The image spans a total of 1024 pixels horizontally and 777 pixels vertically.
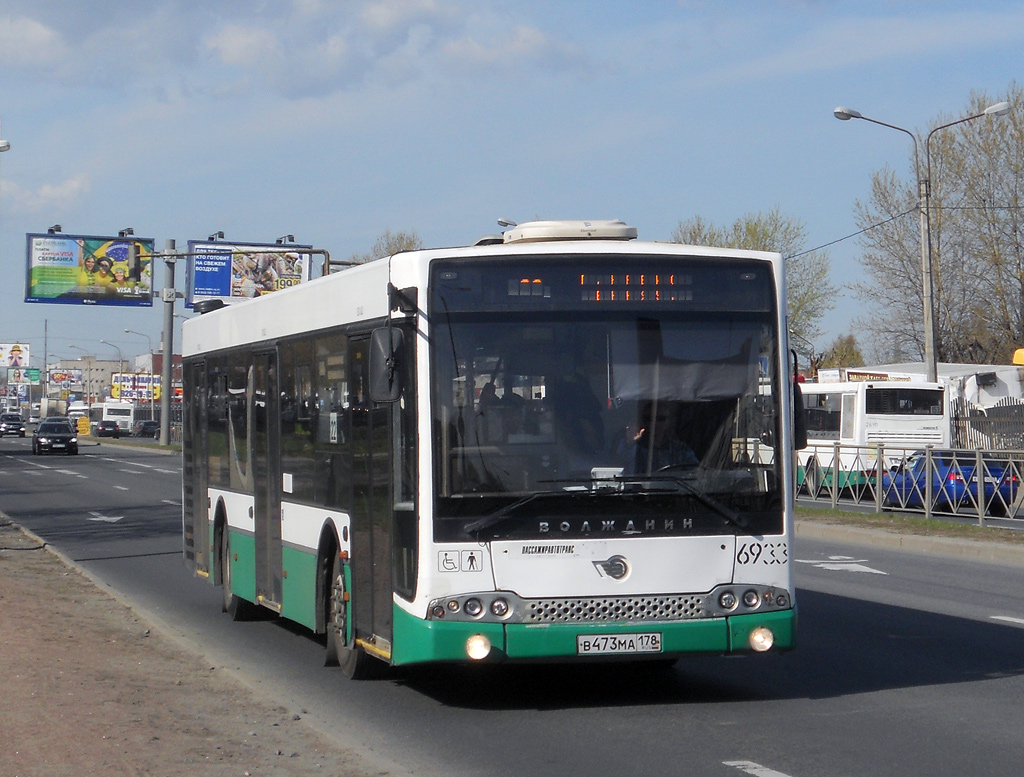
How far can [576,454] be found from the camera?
7.98 meters

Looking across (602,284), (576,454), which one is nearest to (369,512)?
(576,454)

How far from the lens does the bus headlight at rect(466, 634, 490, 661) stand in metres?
7.78

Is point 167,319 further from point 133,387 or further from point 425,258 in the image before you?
point 133,387

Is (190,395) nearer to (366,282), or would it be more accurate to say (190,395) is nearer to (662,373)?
(366,282)

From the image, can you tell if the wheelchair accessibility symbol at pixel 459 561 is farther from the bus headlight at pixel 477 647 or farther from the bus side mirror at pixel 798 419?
the bus side mirror at pixel 798 419

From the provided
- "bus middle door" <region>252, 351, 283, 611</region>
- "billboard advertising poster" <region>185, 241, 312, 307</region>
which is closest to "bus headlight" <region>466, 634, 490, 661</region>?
"bus middle door" <region>252, 351, 283, 611</region>

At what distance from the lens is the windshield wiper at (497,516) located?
7852mm

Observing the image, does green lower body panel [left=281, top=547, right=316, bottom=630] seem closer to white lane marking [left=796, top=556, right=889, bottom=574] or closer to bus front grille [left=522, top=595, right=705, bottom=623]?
bus front grille [left=522, top=595, right=705, bottom=623]

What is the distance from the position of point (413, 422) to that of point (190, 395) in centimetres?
662

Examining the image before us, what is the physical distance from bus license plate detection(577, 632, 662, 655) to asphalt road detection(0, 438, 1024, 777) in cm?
39

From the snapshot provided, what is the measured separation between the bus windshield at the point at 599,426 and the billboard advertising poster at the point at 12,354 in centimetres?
15004

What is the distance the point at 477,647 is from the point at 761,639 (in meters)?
1.61

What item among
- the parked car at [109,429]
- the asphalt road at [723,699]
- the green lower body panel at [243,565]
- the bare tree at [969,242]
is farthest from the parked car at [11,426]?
the green lower body panel at [243,565]

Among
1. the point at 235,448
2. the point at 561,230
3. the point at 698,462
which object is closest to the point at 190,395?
the point at 235,448
